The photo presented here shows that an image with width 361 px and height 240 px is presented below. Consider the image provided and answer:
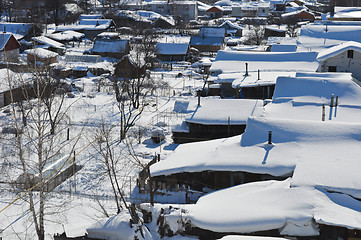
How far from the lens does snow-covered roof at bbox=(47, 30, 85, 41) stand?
5894 cm

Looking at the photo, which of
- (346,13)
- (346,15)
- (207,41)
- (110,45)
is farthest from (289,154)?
(207,41)

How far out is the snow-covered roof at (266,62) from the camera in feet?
97.9

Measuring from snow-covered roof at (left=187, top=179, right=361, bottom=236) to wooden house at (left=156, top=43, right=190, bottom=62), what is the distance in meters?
37.9

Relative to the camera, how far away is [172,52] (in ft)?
161

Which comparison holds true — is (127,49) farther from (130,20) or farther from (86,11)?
(86,11)

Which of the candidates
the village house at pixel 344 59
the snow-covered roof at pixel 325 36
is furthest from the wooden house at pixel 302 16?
the village house at pixel 344 59

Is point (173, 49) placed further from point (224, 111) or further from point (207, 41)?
point (224, 111)

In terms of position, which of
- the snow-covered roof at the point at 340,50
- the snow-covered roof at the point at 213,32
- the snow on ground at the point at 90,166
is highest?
the snow-covered roof at the point at 340,50

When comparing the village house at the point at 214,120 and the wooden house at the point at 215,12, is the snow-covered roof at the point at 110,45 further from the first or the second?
the wooden house at the point at 215,12

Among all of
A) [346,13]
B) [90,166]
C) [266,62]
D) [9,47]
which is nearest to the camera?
[90,166]

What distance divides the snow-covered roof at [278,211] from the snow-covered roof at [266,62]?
18.6 m

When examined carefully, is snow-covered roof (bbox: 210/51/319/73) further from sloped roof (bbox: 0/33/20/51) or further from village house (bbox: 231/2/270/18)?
village house (bbox: 231/2/270/18)

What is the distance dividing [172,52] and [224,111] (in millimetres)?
28536

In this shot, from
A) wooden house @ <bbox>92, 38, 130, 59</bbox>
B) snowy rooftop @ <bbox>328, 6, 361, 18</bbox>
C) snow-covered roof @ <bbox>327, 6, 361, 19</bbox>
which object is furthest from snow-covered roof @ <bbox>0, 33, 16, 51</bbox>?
snowy rooftop @ <bbox>328, 6, 361, 18</bbox>
